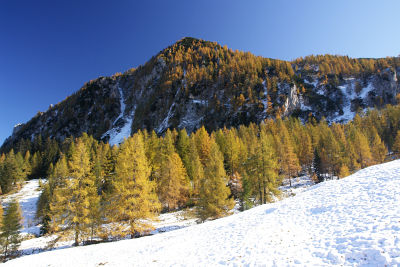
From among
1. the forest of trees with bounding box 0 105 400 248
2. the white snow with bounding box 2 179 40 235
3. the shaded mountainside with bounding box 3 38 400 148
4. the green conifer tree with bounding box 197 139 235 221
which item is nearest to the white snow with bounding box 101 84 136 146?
the shaded mountainside with bounding box 3 38 400 148

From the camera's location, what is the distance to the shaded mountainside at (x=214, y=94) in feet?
336

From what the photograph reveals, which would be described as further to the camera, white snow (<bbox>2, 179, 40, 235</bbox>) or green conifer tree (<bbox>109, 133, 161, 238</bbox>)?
white snow (<bbox>2, 179, 40, 235</bbox>)

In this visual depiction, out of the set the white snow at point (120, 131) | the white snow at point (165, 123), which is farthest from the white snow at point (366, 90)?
the white snow at point (120, 131)

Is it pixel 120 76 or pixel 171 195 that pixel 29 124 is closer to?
pixel 120 76

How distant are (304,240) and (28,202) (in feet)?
201

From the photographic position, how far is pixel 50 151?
75312mm

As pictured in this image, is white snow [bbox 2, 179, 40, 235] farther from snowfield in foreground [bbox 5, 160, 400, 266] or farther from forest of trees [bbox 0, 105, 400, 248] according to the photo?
snowfield in foreground [bbox 5, 160, 400, 266]

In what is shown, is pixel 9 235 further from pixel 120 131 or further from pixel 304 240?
pixel 120 131

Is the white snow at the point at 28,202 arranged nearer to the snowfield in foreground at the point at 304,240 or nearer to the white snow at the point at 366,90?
the snowfield in foreground at the point at 304,240

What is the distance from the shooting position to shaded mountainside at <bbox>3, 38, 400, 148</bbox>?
10250 centimetres

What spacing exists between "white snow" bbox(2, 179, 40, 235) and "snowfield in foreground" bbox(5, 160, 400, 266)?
29794 mm

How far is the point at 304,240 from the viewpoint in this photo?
8.41m

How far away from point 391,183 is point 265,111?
85.4 metres

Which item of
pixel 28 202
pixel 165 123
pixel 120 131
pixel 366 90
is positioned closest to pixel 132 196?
pixel 28 202
